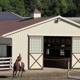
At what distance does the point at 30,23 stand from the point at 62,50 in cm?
382

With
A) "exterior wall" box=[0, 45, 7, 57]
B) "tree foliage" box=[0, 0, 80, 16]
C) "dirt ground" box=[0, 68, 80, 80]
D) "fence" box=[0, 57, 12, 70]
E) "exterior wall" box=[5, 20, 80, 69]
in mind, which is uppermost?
"tree foliage" box=[0, 0, 80, 16]

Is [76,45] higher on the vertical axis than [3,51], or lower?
higher

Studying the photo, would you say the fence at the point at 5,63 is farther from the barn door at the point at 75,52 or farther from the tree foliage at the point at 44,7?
the tree foliage at the point at 44,7

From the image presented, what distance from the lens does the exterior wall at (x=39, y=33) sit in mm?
33125

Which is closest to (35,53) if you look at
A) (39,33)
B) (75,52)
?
(39,33)

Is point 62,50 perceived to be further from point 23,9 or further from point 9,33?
point 23,9

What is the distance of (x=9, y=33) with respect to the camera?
1284 inches

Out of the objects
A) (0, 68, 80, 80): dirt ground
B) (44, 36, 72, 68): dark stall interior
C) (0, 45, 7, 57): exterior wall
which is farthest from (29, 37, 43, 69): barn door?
(44, 36, 72, 68): dark stall interior

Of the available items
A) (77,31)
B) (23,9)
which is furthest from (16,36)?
(23,9)

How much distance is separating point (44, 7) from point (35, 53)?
7656 cm

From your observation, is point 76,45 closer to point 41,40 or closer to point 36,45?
point 41,40

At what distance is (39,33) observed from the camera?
111 feet

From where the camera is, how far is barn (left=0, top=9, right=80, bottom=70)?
33.2 meters

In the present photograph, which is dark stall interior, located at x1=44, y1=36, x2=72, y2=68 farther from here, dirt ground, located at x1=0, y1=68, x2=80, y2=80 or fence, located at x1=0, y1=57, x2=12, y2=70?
fence, located at x1=0, y1=57, x2=12, y2=70
